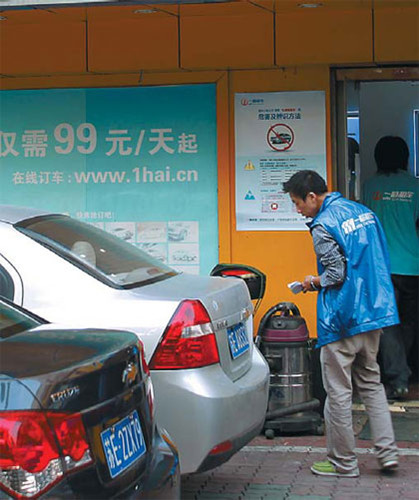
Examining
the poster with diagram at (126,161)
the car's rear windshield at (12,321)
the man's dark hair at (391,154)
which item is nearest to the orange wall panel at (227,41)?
the poster with diagram at (126,161)

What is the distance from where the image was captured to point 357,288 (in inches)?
225

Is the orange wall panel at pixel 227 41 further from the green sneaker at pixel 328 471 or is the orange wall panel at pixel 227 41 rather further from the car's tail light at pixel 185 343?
the car's tail light at pixel 185 343

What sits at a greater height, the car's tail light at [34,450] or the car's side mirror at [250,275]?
the car's side mirror at [250,275]

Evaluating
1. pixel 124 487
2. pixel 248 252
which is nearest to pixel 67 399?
pixel 124 487

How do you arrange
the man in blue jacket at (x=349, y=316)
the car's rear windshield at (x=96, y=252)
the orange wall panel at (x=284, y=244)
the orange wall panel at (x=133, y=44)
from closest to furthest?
the car's rear windshield at (x=96, y=252), the man in blue jacket at (x=349, y=316), the orange wall panel at (x=284, y=244), the orange wall panel at (x=133, y=44)

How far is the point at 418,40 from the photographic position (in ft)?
26.1

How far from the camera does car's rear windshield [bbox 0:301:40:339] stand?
3849 mm

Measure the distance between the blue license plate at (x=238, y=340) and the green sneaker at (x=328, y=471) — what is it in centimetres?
102

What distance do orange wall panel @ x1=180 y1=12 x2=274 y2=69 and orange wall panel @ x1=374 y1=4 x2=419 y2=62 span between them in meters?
0.92

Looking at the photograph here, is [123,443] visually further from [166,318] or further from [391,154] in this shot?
[391,154]

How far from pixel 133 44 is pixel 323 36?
1690 millimetres

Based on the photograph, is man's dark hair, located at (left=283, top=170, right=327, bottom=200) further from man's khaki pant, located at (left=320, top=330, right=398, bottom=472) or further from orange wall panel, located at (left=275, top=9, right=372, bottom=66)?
orange wall panel, located at (left=275, top=9, right=372, bottom=66)

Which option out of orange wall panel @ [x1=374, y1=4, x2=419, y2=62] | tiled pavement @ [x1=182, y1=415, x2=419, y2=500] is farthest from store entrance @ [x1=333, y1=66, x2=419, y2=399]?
tiled pavement @ [x1=182, y1=415, x2=419, y2=500]

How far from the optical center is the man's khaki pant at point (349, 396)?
5.77m
